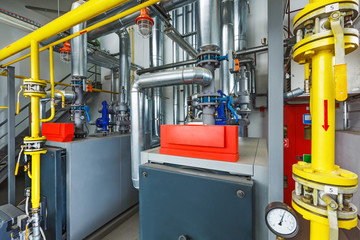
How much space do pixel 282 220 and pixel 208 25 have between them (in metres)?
1.21

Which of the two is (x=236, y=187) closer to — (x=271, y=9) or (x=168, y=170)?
(x=168, y=170)

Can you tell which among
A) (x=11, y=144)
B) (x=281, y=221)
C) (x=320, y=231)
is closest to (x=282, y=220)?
(x=281, y=221)

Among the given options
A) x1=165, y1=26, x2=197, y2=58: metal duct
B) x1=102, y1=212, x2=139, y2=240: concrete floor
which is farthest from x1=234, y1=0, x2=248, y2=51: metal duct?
x1=102, y1=212, x2=139, y2=240: concrete floor

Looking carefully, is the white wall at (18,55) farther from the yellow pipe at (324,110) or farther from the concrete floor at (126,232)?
the yellow pipe at (324,110)

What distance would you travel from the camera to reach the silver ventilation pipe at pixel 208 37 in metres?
1.12

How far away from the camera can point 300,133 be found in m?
2.00

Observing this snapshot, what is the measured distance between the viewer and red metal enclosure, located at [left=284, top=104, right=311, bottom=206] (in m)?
1.97

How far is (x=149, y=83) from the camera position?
119 cm

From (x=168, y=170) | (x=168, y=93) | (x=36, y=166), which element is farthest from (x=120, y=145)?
(x=168, y=93)

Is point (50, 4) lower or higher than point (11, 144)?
higher

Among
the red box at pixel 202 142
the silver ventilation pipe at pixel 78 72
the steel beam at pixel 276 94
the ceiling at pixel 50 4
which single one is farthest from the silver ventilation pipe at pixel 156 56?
the ceiling at pixel 50 4

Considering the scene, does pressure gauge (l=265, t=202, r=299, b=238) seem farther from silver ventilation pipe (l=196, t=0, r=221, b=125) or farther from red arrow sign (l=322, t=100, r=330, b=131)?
silver ventilation pipe (l=196, t=0, r=221, b=125)

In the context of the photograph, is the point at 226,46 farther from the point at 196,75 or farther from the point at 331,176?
the point at 331,176

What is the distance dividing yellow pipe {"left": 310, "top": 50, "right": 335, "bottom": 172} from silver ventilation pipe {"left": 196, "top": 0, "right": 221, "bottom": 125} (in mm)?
700
